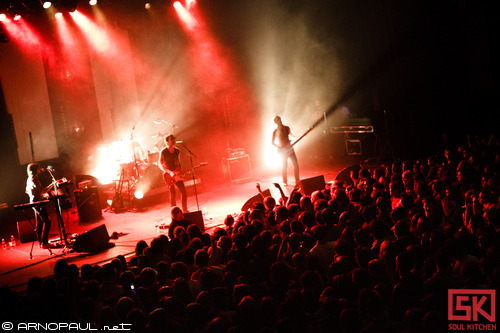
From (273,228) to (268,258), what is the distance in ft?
4.24

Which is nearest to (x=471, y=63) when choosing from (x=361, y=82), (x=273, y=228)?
(x=361, y=82)

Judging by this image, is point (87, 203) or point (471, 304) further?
point (87, 203)

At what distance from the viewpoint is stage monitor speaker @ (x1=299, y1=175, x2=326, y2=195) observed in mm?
8836

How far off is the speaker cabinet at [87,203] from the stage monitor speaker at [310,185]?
586cm

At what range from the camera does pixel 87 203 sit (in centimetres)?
1189

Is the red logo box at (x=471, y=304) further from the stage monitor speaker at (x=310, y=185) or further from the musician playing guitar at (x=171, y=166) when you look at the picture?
the musician playing guitar at (x=171, y=166)

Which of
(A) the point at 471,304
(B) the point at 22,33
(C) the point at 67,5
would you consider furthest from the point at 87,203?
(A) the point at 471,304

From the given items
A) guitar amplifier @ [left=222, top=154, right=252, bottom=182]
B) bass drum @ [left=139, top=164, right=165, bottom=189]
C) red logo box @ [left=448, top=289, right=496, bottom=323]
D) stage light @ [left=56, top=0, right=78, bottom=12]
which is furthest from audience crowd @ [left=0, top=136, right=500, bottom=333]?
stage light @ [left=56, top=0, right=78, bottom=12]

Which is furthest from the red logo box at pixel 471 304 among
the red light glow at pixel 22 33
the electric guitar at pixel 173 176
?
the red light glow at pixel 22 33

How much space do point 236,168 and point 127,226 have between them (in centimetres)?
456

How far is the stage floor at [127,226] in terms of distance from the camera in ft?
27.5


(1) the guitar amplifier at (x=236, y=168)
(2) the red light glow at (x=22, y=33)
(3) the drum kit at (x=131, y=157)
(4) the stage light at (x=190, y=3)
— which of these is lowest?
(1) the guitar amplifier at (x=236, y=168)

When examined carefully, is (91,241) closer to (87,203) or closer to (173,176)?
(173,176)

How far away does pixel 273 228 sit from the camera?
6.30 m
